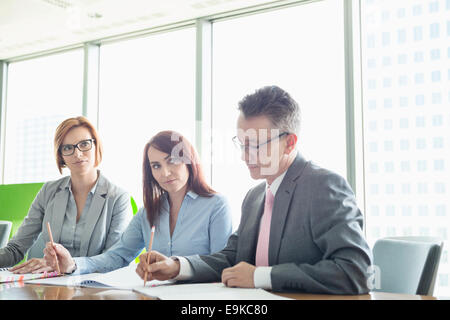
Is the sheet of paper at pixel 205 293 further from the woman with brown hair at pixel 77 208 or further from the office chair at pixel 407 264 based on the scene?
the woman with brown hair at pixel 77 208

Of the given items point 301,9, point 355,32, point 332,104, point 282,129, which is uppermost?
point 301,9

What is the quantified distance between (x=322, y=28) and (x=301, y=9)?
0.98ft

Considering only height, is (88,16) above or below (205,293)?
above

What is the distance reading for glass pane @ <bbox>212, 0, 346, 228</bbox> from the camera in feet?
12.7

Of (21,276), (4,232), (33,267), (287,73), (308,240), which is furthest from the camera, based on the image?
(287,73)

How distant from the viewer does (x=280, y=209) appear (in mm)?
1570

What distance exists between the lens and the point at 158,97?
472 cm

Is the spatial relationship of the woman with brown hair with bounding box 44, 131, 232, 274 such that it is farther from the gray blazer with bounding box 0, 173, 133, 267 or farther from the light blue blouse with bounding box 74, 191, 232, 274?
the gray blazer with bounding box 0, 173, 133, 267

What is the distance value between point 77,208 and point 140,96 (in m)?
2.56

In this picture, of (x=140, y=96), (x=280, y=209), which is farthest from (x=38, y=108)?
(x=280, y=209)

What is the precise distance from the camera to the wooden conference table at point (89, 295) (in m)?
1.26

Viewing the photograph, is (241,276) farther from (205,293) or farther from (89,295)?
(89,295)
